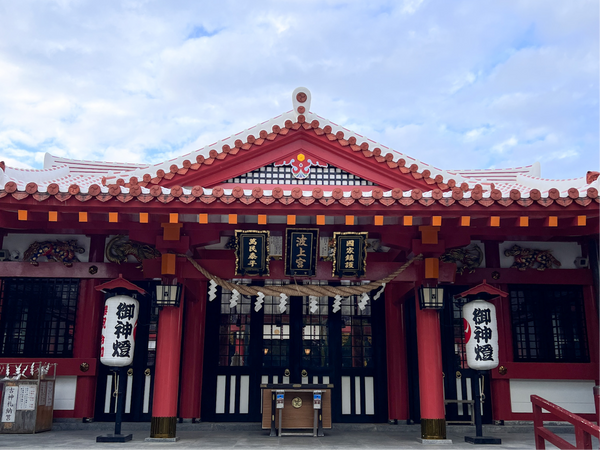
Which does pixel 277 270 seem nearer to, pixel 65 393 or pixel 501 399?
pixel 65 393

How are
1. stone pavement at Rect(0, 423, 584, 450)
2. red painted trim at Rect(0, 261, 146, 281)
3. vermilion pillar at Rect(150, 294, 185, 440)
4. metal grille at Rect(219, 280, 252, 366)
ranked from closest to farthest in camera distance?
1. stone pavement at Rect(0, 423, 584, 450)
2. vermilion pillar at Rect(150, 294, 185, 440)
3. red painted trim at Rect(0, 261, 146, 281)
4. metal grille at Rect(219, 280, 252, 366)

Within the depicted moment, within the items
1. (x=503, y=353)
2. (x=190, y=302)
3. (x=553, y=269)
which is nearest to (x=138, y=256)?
(x=190, y=302)

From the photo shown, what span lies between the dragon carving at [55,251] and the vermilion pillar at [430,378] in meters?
6.67

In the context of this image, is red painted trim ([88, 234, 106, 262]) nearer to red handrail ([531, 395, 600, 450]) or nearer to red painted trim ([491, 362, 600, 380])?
red handrail ([531, 395, 600, 450])

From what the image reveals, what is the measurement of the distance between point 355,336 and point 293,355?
1413mm

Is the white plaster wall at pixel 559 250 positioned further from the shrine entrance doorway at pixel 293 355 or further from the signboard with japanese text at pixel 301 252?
the signboard with japanese text at pixel 301 252

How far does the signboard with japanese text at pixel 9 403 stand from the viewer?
8938 mm

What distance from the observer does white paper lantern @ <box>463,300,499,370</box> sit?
8.27 metres

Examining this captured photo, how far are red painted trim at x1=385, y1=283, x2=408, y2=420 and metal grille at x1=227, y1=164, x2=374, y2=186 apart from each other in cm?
250

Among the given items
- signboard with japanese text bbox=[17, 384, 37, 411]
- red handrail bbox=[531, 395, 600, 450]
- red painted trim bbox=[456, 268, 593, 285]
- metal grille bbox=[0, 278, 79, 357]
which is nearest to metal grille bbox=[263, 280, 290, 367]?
red painted trim bbox=[456, 268, 593, 285]

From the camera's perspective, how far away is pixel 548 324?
10195mm

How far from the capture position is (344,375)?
10.9m

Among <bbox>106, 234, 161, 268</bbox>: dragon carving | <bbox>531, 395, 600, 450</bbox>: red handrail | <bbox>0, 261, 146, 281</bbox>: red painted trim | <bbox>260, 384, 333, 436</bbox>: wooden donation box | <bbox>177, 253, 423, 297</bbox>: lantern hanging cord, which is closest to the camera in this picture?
<bbox>531, 395, 600, 450</bbox>: red handrail

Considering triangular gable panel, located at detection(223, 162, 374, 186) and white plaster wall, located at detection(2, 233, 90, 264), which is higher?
triangular gable panel, located at detection(223, 162, 374, 186)
